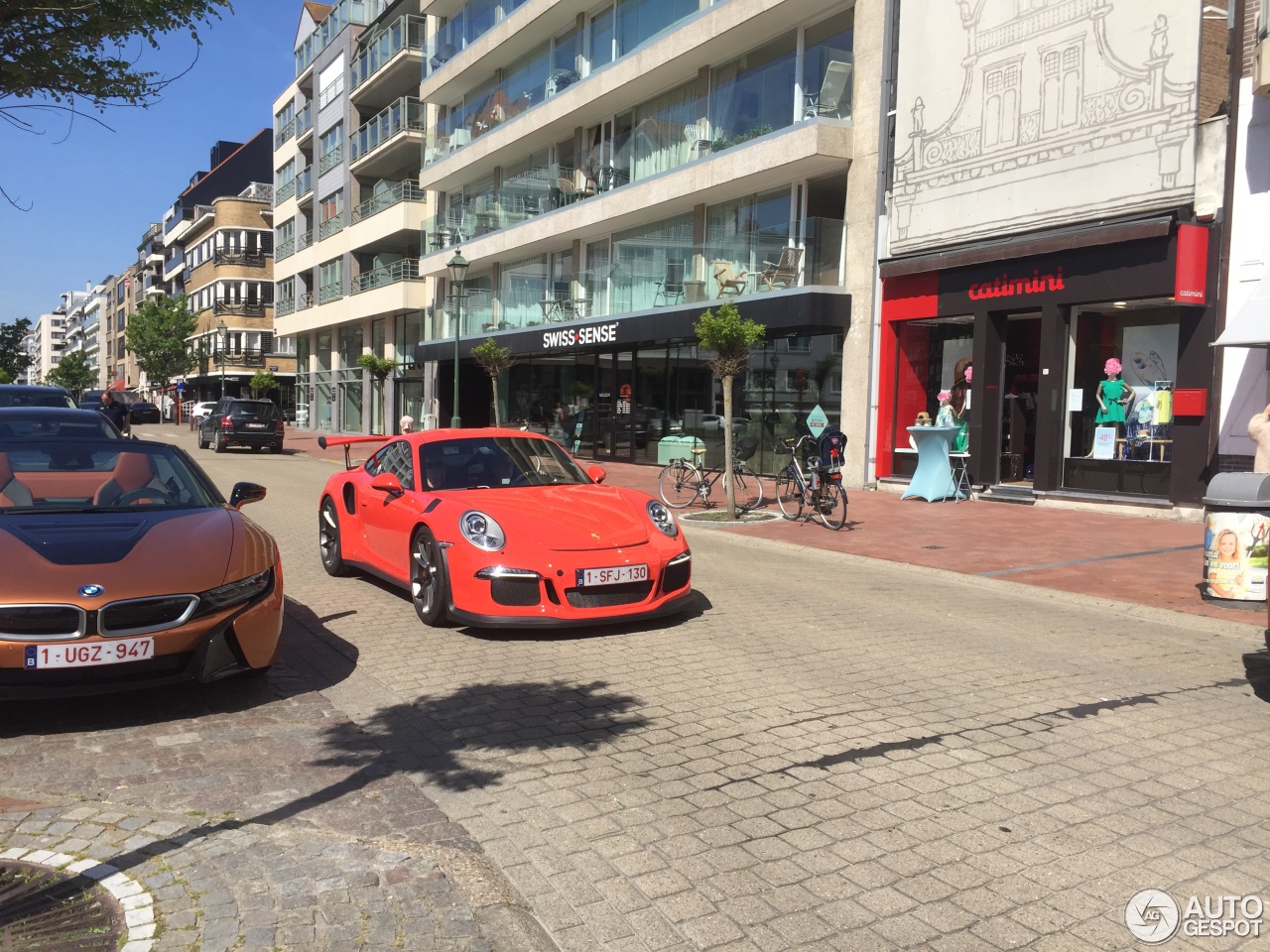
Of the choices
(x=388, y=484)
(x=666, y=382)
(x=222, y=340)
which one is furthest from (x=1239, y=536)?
(x=222, y=340)

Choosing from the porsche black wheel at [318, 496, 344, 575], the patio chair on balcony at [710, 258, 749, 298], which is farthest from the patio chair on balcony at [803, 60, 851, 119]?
the porsche black wheel at [318, 496, 344, 575]

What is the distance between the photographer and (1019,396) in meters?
18.0

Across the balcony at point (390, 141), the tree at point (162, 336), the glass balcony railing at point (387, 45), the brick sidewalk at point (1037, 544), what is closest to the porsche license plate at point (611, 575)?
the brick sidewalk at point (1037, 544)

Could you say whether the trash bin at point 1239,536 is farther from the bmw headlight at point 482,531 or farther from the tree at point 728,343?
the tree at point 728,343

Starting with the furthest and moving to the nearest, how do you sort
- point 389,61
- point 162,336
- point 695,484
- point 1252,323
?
point 162,336 < point 389,61 < point 695,484 < point 1252,323

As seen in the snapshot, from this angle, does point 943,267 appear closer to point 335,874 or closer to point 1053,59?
point 1053,59

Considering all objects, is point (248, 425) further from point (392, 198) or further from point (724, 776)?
point (724, 776)

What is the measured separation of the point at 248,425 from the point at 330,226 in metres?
18.8

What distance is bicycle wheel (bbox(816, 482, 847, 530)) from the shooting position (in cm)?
1402

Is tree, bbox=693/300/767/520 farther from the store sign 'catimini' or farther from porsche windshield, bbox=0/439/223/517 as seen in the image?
porsche windshield, bbox=0/439/223/517

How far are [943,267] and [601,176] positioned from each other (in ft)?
40.8

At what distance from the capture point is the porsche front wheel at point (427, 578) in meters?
7.00

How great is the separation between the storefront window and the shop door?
5.07ft

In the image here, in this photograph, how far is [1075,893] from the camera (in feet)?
10.5
